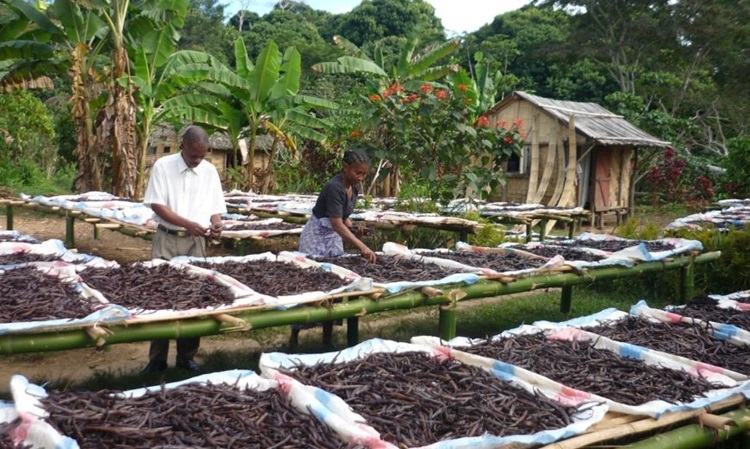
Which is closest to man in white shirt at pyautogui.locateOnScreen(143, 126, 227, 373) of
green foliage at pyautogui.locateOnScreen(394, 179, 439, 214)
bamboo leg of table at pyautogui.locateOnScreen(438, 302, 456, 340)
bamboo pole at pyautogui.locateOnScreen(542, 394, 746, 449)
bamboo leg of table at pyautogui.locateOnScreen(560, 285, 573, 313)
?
bamboo leg of table at pyautogui.locateOnScreen(438, 302, 456, 340)

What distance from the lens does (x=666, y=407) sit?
110 inches

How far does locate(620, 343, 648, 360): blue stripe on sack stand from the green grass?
2523mm

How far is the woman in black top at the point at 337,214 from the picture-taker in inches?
197

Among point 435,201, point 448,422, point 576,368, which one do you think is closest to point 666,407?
point 576,368

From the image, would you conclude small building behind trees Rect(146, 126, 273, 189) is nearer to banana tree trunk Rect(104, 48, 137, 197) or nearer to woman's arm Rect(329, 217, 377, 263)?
banana tree trunk Rect(104, 48, 137, 197)

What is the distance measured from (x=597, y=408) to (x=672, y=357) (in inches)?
37.3

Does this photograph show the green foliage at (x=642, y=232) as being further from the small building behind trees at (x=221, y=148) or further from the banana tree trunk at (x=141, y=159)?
the small building behind trees at (x=221, y=148)

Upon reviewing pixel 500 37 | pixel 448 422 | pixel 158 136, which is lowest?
pixel 448 422

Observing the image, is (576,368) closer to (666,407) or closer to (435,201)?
(666,407)

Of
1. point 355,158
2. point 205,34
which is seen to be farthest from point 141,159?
point 205,34

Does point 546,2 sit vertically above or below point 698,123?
above

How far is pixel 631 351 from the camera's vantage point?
3.56 metres

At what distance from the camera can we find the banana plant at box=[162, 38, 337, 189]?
12500 millimetres

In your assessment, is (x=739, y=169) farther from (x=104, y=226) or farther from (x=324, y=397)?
(x=324, y=397)
